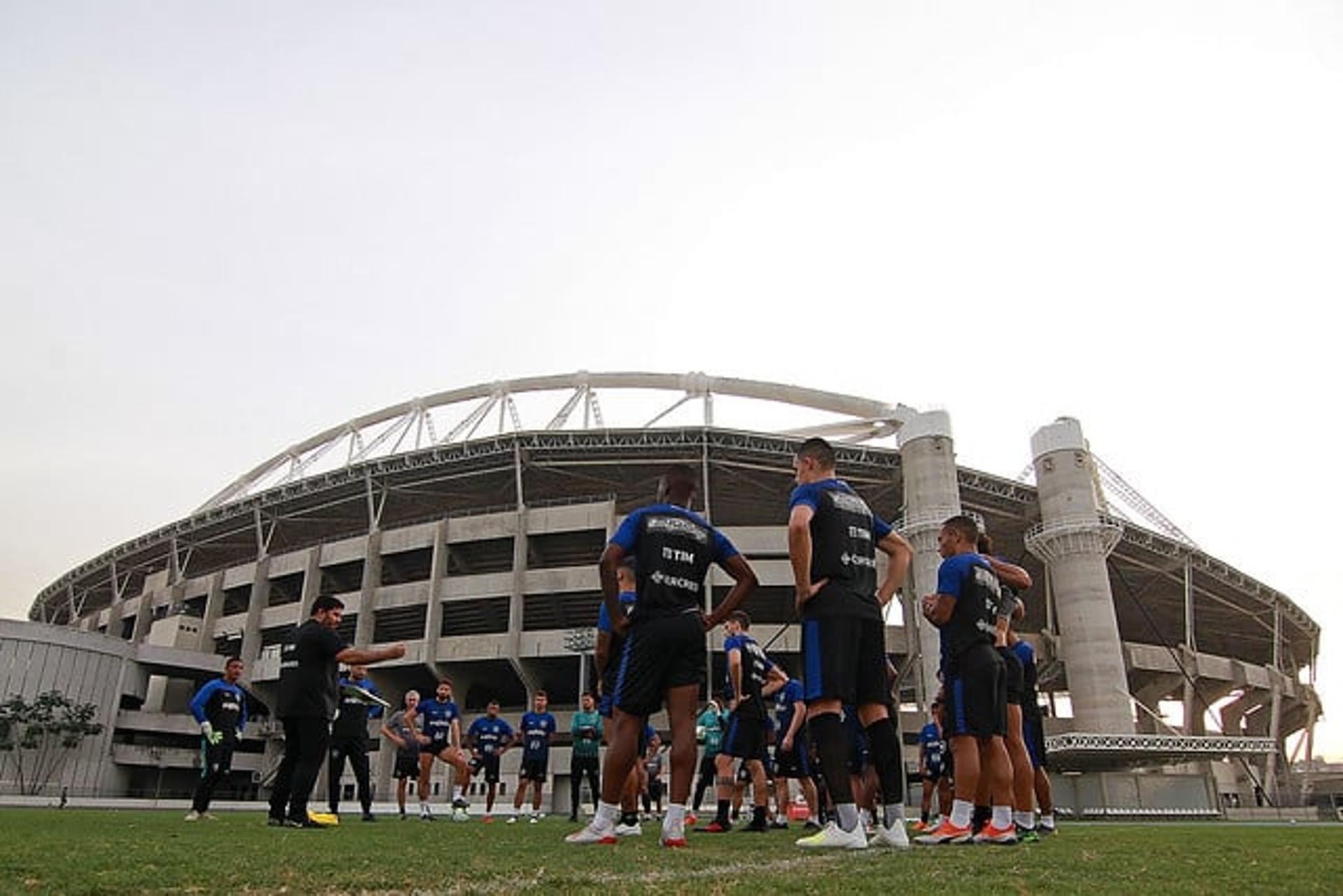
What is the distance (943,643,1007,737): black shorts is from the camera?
17.2 ft

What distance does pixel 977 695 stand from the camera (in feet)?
17.3

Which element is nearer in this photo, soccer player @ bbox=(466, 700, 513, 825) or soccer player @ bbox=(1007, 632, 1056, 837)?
soccer player @ bbox=(1007, 632, 1056, 837)

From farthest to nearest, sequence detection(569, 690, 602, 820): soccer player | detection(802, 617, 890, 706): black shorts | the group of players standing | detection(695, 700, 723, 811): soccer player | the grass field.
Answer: detection(569, 690, 602, 820): soccer player
detection(695, 700, 723, 811): soccer player
the group of players standing
detection(802, 617, 890, 706): black shorts
the grass field

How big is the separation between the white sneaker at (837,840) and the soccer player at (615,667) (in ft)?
3.44

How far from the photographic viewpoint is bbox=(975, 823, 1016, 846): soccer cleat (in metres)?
5.16

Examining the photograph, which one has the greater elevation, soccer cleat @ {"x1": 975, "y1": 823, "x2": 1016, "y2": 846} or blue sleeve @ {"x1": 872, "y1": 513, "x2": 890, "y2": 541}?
blue sleeve @ {"x1": 872, "y1": 513, "x2": 890, "y2": 541}

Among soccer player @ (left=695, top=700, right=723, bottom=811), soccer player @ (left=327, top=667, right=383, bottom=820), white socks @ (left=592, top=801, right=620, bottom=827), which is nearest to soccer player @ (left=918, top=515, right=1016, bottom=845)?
white socks @ (left=592, top=801, right=620, bottom=827)

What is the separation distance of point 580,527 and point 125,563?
35.5m

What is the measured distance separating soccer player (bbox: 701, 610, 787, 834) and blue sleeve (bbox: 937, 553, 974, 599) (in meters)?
2.76

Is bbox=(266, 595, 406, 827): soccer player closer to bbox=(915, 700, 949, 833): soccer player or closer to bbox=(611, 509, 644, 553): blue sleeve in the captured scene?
bbox=(611, 509, 644, 553): blue sleeve

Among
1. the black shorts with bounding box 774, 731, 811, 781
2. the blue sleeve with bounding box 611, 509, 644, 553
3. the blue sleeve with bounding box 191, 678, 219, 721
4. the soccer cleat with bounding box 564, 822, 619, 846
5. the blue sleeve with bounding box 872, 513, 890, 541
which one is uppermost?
the blue sleeve with bounding box 872, 513, 890, 541

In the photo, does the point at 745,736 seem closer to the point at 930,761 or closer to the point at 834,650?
the point at 834,650

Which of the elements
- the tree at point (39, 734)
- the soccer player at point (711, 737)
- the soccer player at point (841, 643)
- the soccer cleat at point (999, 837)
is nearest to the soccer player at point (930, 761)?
the soccer player at point (711, 737)

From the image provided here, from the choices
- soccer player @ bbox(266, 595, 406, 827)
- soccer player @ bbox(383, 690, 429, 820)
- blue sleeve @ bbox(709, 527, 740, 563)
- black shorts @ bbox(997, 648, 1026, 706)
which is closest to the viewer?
blue sleeve @ bbox(709, 527, 740, 563)
